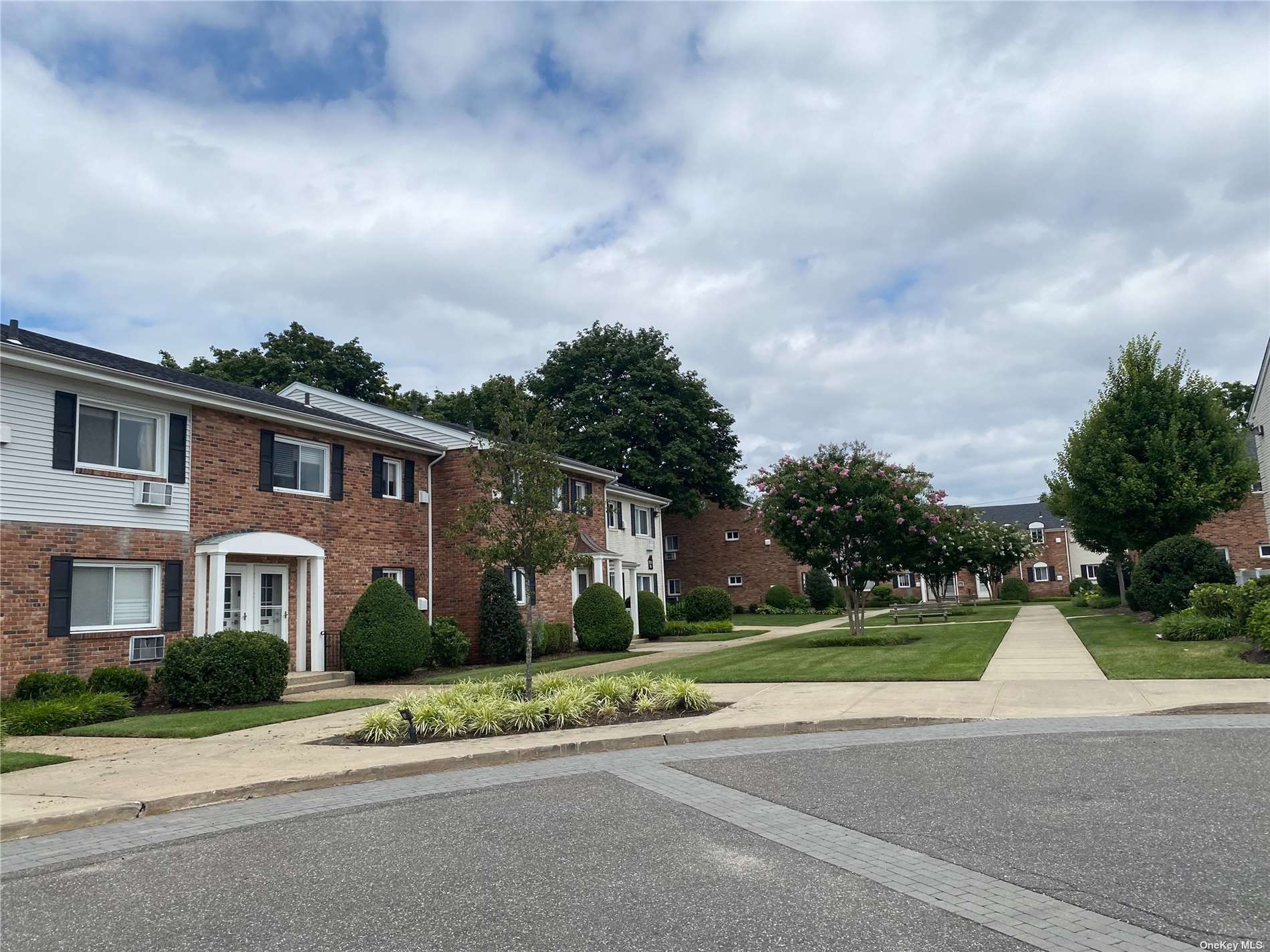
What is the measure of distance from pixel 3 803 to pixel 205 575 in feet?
29.5

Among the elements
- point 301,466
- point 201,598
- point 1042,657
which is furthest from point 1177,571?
point 201,598

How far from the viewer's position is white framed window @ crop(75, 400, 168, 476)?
51.0 ft

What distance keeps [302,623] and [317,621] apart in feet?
0.99

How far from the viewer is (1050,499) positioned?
3297 centimetres

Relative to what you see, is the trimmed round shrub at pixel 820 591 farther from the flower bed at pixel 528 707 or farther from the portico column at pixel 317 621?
the flower bed at pixel 528 707

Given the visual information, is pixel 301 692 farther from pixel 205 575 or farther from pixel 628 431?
pixel 628 431

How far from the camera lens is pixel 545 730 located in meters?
11.5

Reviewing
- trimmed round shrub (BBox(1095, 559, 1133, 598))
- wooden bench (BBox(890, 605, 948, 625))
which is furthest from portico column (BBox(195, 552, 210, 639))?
trimmed round shrub (BBox(1095, 559, 1133, 598))

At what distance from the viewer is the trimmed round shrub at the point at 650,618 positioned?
3350cm

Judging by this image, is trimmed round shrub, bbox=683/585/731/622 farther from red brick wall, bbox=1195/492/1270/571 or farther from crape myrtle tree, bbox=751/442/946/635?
red brick wall, bbox=1195/492/1270/571

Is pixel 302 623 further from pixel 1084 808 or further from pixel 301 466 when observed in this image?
pixel 1084 808

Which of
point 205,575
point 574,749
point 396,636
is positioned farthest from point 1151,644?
point 205,575

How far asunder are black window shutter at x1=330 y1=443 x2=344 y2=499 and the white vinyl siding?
461 centimetres

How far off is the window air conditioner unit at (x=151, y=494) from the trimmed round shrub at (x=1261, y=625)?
18.3 metres
